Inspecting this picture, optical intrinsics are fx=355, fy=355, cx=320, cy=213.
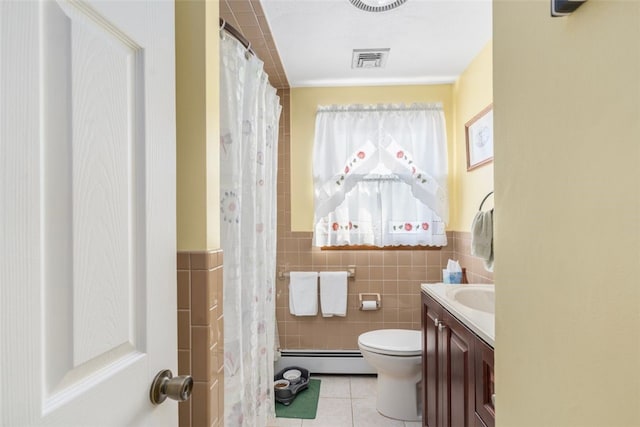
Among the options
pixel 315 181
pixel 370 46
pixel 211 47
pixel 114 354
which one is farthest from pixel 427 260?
pixel 114 354

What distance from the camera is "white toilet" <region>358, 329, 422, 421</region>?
2070mm

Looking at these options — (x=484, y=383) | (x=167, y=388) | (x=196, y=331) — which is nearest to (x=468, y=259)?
(x=484, y=383)

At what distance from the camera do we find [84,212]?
0.51 m

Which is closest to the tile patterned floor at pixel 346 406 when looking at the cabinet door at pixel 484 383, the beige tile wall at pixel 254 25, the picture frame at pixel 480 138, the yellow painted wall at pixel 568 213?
the cabinet door at pixel 484 383

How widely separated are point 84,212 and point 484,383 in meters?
1.17

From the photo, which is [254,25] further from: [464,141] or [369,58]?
[464,141]

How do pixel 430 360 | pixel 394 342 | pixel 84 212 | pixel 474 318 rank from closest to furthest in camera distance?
pixel 84 212, pixel 474 318, pixel 430 360, pixel 394 342

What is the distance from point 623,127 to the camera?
46 centimetres

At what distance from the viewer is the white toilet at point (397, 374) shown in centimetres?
207

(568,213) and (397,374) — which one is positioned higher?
(568,213)

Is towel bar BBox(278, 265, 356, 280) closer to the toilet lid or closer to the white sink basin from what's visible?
the toilet lid

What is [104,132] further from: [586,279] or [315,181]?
[315,181]

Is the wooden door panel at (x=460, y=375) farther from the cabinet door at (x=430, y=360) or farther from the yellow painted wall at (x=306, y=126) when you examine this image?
the yellow painted wall at (x=306, y=126)

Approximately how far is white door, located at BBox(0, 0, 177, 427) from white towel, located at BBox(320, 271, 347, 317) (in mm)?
2080
